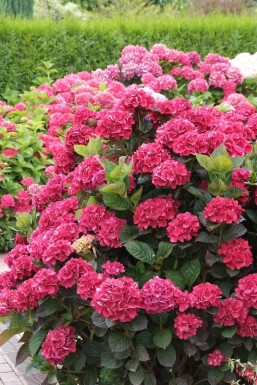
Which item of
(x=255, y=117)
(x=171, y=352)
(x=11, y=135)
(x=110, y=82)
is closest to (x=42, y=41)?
(x=110, y=82)

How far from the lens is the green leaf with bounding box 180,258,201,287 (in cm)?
321

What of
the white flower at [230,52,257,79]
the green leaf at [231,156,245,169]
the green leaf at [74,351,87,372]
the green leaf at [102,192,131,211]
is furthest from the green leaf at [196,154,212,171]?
the white flower at [230,52,257,79]

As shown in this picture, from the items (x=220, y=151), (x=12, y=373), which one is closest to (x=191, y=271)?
(x=220, y=151)

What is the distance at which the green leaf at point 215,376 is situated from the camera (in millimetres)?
3188

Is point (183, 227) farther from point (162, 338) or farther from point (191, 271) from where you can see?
point (162, 338)

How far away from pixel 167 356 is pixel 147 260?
0.38 meters

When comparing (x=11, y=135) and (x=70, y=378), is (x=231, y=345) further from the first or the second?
(x=11, y=135)

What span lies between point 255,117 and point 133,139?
A: 1.92 feet

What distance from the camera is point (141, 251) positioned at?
10.6ft

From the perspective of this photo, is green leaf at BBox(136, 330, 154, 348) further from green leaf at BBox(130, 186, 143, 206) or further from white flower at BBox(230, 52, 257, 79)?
white flower at BBox(230, 52, 257, 79)

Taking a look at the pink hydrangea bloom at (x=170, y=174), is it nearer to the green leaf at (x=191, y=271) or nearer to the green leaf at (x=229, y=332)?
the green leaf at (x=191, y=271)

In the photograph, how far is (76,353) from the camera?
11.1ft

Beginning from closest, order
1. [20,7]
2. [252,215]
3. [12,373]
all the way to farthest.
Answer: [252,215] → [12,373] → [20,7]

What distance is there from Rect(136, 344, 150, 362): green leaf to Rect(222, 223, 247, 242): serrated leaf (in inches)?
20.4
